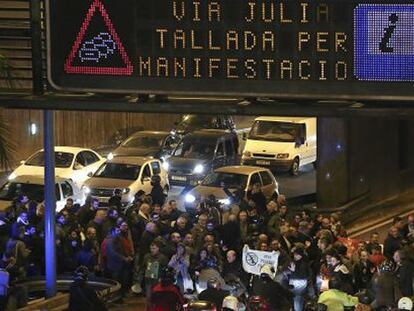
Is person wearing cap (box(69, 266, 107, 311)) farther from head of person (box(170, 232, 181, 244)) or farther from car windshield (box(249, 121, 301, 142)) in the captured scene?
car windshield (box(249, 121, 301, 142))

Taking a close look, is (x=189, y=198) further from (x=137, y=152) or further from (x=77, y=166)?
(x=137, y=152)

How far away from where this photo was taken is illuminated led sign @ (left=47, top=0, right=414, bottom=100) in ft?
41.7

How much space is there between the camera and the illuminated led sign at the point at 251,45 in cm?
1270

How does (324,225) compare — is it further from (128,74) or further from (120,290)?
(128,74)

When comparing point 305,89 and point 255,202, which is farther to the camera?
point 255,202

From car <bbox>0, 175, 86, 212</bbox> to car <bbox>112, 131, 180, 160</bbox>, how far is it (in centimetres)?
706

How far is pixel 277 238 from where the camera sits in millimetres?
20406

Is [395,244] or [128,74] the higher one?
[128,74]

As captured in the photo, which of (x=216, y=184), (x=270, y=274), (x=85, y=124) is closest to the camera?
(x=270, y=274)

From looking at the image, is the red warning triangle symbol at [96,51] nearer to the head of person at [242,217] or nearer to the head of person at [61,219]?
the head of person at [61,219]

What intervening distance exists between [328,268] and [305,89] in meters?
5.54

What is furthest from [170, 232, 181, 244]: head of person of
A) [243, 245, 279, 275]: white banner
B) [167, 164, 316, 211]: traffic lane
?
[167, 164, 316, 211]: traffic lane

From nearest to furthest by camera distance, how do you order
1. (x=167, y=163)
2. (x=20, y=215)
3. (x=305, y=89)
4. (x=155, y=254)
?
(x=305, y=89)
(x=155, y=254)
(x=20, y=215)
(x=167, y=163)

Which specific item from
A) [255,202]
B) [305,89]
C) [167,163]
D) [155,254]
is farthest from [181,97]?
[167,163]
